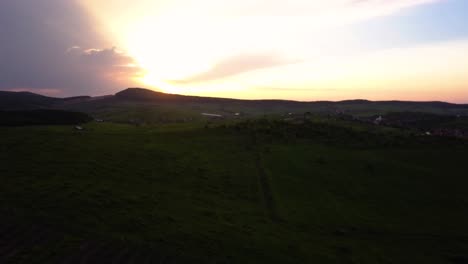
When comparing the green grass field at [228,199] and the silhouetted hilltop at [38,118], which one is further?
the silhouetted hilltop at [38,118]

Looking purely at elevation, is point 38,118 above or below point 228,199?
above

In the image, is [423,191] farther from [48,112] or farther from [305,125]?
[48,112]

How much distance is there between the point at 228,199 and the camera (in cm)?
4162

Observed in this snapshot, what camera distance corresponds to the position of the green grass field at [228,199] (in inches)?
1072

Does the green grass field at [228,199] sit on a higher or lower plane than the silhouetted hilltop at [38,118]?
lower

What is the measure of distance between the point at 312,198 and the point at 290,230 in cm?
1117

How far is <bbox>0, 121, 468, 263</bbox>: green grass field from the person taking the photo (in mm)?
Answer: 27219

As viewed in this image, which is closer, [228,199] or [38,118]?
[228,199]

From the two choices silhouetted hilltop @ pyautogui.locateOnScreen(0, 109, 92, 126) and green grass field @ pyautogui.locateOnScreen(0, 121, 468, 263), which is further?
silhouetted hilltop @ pyautogui.locateOnScreen(0, 109, 92, 126)

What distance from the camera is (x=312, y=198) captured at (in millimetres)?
44750

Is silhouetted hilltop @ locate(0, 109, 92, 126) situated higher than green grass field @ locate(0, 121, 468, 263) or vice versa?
silhouetted hilltop @ locate(0, 109, 92, 126)

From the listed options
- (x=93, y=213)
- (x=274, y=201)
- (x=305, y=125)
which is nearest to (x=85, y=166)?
(x=93, y=213)

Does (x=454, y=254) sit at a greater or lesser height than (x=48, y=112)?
lesser

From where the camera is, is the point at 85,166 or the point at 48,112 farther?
the point at 48,112
